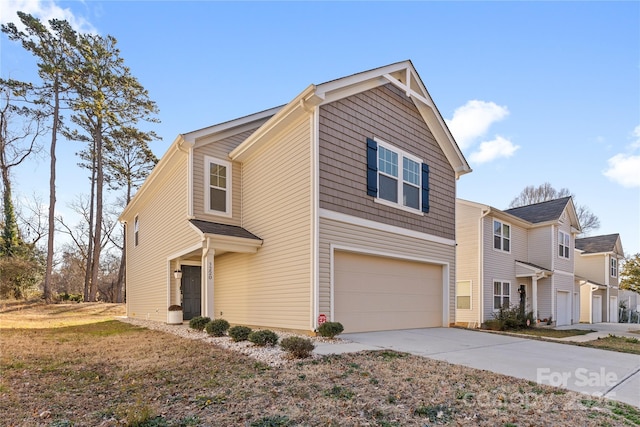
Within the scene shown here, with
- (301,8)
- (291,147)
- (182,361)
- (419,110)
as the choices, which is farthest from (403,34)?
(182,361)

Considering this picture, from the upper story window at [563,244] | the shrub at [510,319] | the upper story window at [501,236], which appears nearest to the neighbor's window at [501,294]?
the shrub at [510,319]

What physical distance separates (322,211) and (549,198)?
32856mm

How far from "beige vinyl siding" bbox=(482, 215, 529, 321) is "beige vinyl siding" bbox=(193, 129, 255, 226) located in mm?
10884

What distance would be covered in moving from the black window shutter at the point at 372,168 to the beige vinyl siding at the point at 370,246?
3.31ft

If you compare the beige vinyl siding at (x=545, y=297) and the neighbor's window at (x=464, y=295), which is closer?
the neighbor's window at (x=464, y=295)

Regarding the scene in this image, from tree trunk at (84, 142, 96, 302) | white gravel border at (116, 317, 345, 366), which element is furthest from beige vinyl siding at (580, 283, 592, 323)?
tree trunk at (84, 142, 96, 302)

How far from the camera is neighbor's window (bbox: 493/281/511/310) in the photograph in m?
17.2

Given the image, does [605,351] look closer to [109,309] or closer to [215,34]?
[215,34]

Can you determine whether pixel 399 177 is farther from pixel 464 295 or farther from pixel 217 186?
pixel 464 295

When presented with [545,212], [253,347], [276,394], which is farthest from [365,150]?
[545,212]

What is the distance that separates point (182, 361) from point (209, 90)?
11288mm

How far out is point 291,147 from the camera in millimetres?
9461

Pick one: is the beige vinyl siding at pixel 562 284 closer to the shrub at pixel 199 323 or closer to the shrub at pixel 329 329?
the shrub at pixel 329 329

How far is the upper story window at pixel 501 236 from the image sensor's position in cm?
1747
